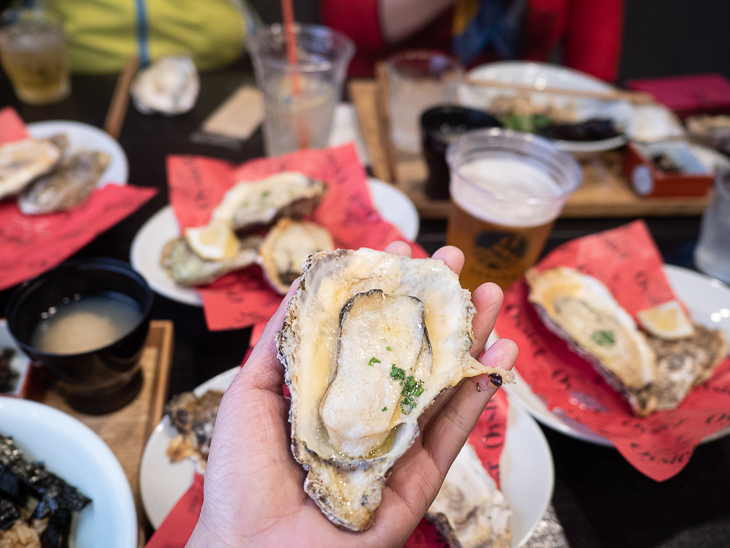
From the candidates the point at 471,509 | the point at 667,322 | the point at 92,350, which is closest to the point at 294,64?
the point at 92,350

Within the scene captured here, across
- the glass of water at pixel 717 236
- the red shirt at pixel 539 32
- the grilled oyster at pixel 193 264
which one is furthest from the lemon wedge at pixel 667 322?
the red shirt at pixel 539 32

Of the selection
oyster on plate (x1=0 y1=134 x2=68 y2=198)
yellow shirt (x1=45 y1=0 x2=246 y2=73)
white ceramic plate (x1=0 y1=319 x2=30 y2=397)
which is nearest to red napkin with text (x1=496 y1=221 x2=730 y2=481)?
white ceramic plate (x1=0 y1=319 x2=30 y2=397)

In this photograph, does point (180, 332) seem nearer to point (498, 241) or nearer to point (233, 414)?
point (233, 414)

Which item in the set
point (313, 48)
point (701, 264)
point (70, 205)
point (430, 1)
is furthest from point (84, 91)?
point (701, 264)

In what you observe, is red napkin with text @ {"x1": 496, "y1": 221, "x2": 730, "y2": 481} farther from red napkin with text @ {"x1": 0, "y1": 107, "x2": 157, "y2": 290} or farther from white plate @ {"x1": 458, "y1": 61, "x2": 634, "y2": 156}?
red napkin with text @ {"x1": 0, "y1": 107, "x2": 157, "y2": 290}

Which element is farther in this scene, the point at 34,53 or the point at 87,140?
the point at 34,53

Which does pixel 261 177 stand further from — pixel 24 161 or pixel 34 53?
pixel 34 53
